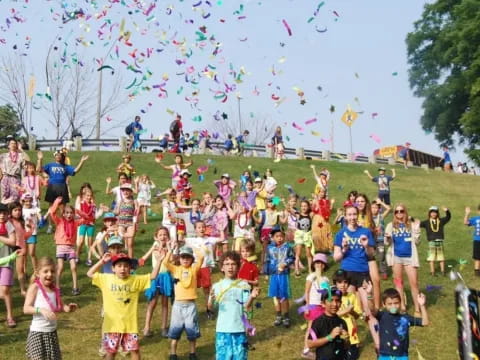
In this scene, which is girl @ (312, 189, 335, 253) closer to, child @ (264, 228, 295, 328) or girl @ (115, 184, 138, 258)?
child @ (264, 228, 295, 328)

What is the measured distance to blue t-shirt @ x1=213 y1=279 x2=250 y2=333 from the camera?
28.0ft

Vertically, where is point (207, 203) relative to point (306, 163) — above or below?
below

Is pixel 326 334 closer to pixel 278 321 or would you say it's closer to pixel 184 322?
pixel 184 322

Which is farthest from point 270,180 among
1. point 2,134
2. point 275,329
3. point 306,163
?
point 2,134

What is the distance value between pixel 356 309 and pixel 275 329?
2951mm

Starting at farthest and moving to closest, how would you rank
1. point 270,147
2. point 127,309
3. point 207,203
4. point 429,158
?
point 429,158, point 270,147, point 207,203, point 127,309

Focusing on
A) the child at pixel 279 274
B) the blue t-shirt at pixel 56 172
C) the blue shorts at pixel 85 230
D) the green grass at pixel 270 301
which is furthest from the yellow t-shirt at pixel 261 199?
the child at pixel 279 274

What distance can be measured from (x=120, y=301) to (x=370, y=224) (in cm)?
453

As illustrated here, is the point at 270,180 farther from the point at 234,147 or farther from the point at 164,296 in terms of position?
the point at 234,147

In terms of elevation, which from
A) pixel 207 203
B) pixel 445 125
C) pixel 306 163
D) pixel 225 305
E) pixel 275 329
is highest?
pixel 445 125

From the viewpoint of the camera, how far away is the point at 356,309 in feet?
28.5

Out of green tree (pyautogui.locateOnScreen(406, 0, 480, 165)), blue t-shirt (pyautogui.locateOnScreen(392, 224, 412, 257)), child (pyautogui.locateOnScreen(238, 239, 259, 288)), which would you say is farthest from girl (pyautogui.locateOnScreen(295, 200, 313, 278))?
green tree (pyautogui.locateOnScreen(406, 0, 480, 165))

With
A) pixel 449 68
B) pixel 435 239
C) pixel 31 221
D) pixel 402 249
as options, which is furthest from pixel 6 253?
pixel 449 68

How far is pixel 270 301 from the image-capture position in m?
13.0
